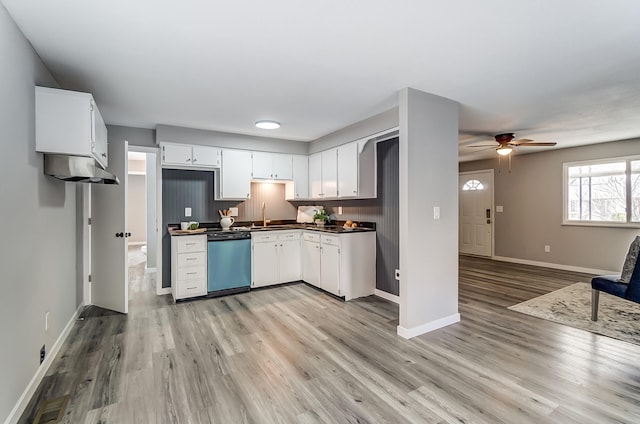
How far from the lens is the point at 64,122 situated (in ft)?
7.58

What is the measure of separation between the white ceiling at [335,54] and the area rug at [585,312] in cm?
243

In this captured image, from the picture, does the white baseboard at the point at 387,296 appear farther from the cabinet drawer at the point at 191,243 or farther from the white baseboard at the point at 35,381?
the white baseboard at the point at 35,381

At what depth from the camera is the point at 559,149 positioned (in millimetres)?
5996

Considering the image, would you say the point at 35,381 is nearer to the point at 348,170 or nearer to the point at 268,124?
the point at 268,124

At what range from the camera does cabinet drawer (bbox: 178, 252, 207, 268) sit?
406 cm

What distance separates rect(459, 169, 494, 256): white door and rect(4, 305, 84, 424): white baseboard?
777cm

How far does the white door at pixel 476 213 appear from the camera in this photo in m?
7.16

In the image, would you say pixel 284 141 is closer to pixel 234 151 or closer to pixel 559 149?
pixel 234 151

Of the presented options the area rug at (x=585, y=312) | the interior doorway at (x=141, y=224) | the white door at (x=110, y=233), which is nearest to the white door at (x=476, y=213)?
the area rug at (x=585, y=312)

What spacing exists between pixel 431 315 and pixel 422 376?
0.95 meters

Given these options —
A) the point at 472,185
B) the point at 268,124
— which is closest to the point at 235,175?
the point at 268,124

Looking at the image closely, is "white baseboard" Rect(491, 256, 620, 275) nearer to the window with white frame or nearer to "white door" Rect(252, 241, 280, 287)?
the window with white frame

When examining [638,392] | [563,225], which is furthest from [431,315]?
[563,225]

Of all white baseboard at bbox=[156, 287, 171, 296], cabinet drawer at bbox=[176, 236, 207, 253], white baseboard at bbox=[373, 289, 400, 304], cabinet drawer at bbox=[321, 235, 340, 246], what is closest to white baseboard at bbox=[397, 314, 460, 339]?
white baseboard at bbox=[373, 289, 400, 304]
